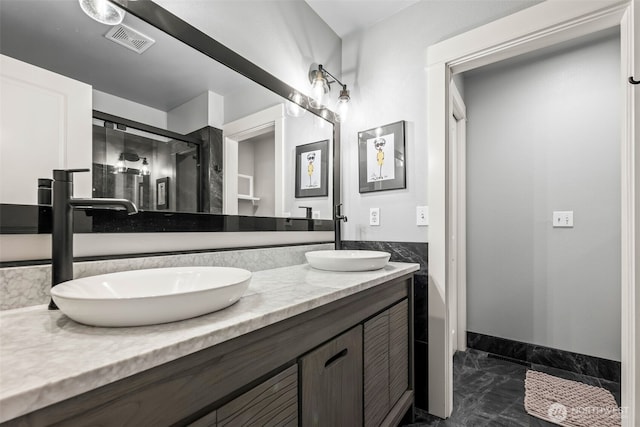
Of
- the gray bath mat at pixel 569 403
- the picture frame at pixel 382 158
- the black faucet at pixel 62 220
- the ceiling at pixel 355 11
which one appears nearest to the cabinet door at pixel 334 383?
the black faucet at pixel 62 220

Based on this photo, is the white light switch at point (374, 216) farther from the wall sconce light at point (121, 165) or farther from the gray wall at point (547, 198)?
the wall sconce light at point (121, 165)

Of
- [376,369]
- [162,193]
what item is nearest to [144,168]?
[162,193]

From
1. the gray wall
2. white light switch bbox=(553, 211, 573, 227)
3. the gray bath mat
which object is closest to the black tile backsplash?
the gray bath mat

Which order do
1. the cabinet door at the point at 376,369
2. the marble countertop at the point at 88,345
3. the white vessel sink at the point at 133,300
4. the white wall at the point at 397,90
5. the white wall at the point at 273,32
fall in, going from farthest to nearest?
the white wall at the point at 397,90 < the white wall at the point at 273,32 < the cabinet door at the point at 376,369 < the white vessel sink at the point at 133,300 < the marble countertop at the point at 88,345

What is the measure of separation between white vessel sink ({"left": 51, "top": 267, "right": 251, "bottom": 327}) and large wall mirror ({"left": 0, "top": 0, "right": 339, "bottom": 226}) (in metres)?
0.30

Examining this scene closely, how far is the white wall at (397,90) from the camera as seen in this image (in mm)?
1806

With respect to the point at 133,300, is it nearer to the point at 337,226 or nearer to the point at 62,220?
the point at 62,220

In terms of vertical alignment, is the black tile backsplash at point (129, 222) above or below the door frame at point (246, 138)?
below

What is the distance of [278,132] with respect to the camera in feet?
5.60

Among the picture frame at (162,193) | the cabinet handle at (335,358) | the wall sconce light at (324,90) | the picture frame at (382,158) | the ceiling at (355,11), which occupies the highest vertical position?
the ceiling at (355,11)

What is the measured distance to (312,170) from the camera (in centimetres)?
194

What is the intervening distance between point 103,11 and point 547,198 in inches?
117

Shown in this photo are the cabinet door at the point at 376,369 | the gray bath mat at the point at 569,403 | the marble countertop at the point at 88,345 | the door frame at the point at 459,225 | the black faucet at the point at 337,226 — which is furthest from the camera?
the door frame at the point at 459,225

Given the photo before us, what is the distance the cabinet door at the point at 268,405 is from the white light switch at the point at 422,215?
127 centimetres
